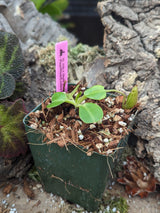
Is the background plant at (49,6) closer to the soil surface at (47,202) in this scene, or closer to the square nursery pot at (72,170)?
the square nursery pot at (72,170)

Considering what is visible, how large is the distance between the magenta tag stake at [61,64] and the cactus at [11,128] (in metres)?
0.22

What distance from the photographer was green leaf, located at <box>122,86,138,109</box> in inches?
39.0

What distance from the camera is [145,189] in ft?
3.90

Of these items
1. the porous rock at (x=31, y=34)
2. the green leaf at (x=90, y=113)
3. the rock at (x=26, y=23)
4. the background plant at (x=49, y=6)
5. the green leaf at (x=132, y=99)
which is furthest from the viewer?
the background plant at (x=49, y=6)

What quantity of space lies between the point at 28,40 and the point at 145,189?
4.17 feet

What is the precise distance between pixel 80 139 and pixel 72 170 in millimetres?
188

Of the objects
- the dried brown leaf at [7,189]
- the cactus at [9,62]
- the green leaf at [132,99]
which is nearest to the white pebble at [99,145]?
the green leaf at [132,99]

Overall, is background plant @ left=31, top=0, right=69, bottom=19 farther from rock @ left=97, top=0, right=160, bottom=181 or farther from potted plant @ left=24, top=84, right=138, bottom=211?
potted plant @ left=24, top=84, right=138, bottom=211

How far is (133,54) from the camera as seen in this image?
121cm

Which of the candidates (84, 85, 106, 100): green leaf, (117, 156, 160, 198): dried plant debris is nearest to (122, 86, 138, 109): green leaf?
(84, 85, 106, 100): green leaf

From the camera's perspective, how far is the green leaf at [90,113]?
33.6 inches

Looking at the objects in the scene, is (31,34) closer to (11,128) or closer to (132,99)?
(11,128)

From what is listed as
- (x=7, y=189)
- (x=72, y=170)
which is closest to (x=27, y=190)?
(x=7, y=189)

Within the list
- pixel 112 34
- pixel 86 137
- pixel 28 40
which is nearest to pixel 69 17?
pixel 28 40
